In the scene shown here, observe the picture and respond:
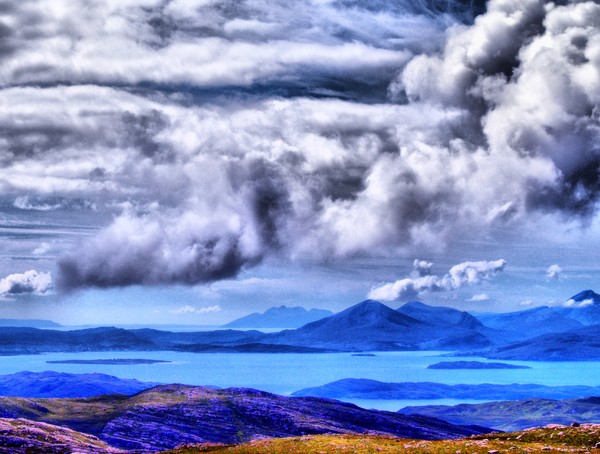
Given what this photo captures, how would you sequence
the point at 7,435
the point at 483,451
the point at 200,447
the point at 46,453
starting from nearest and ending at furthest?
the point at 483,451 → the point at 200,447 → the point at 46,453 → the point at 7,435

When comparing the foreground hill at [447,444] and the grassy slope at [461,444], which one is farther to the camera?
the foreground hill at [447,444]

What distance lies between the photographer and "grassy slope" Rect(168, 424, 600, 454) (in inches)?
2933

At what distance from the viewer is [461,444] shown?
7831 centimetres

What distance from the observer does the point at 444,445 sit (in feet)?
256

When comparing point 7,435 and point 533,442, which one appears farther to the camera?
point 7,435

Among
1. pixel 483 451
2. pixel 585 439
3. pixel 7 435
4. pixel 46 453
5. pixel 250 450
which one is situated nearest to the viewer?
pixel 483 451

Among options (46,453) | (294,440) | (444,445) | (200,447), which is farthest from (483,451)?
(46,453)

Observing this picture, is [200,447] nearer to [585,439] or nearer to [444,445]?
[444,445]

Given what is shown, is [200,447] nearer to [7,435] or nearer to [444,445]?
[444,445]

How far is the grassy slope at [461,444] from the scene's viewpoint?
2933 inches

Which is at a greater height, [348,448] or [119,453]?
[348,448]

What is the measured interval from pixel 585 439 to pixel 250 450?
139 feet

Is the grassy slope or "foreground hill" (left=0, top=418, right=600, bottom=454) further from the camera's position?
"foreground hill" (left=0, top=418, right=600, bottom=454)

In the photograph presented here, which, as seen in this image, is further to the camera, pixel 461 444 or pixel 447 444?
pixel 447 444
